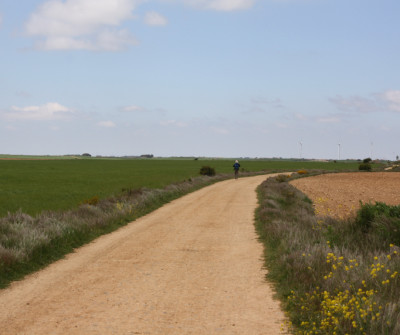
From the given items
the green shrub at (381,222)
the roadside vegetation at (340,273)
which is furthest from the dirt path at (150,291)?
the green shrub at (381,222)

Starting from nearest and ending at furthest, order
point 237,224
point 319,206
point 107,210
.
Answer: point 237,224 < point 107,210 < point 319,206

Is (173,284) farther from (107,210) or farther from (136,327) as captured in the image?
(107,210)

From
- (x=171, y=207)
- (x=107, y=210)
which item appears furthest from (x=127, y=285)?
(x=171, y=207)

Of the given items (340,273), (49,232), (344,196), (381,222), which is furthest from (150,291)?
(344,196)

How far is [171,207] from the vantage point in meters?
23.4

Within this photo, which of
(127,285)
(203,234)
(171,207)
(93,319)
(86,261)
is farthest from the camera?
(171,207)

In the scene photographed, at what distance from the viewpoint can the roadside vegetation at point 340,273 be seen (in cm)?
582

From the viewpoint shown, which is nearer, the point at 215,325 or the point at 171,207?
the point at 215,325

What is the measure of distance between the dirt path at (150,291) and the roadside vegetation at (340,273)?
1.46ft

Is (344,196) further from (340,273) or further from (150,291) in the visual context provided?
(150,291)

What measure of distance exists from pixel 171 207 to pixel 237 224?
6.68 m

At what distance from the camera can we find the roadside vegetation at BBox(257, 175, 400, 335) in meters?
5.82

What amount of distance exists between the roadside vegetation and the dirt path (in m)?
0.45

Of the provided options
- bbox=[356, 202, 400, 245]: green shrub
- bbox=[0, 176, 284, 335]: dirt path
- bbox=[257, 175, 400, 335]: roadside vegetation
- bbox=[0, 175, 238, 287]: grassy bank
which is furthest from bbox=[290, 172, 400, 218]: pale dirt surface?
bbox=[0, 175, 238, 287]: grassy bank
